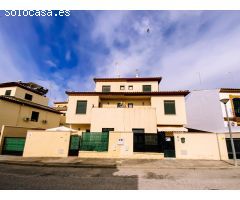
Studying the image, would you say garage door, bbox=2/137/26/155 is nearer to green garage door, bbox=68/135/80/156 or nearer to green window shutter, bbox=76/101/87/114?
green garage door, bbox=68/135/80/156

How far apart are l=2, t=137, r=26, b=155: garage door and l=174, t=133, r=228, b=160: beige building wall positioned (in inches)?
546

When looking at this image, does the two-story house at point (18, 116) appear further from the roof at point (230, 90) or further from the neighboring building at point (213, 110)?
the roof at point (230, 90)

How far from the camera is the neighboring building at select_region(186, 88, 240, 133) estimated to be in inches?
760

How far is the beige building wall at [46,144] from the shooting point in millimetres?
13539

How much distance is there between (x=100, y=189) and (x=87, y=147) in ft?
26.7

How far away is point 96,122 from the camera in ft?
56.1

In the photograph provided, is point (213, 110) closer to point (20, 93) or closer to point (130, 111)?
point (130, 111)

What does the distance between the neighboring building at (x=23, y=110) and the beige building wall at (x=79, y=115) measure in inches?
239

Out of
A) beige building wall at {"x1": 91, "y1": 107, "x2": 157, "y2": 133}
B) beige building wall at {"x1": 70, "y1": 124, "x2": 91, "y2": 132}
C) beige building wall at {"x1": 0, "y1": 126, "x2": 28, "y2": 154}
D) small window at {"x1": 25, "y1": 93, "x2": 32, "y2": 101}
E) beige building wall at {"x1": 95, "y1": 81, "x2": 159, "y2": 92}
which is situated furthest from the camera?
small window at {"x1": 25, "y1": 93, "x2": 32, "y2": 101}

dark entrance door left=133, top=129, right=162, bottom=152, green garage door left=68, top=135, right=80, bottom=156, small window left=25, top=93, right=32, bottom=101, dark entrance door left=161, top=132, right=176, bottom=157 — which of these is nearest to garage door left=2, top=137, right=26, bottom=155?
green garage door left=68, top=135, right=80, bottom=156

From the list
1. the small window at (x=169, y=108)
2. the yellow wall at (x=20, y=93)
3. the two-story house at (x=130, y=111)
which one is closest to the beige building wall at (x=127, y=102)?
the two-story house at (x=130, y=111)

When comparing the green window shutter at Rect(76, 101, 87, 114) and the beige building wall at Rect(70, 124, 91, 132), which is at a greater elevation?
the green window shutter at Rect(76, 101, 87, 114)

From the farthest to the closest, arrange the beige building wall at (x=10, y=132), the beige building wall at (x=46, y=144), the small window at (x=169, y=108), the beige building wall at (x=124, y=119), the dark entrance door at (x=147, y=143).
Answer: the small window at (x=169, y=108), the beige building wall at (x=124, y=119), the beige building wall at (x=10, y=132), the beige building wall at (x=46, y=144), the dark entrance door at (x=147, y=143)
